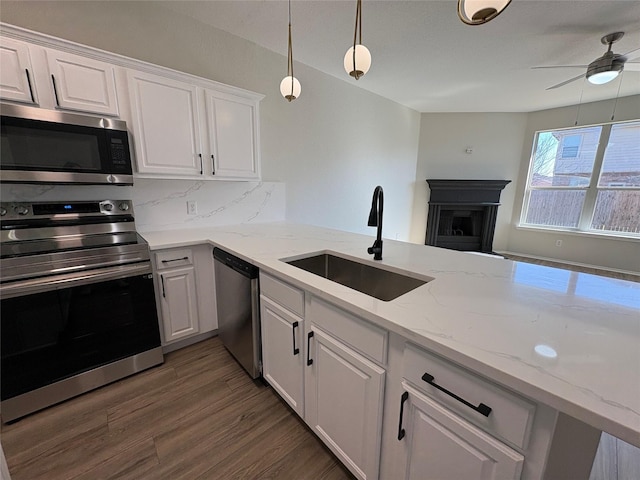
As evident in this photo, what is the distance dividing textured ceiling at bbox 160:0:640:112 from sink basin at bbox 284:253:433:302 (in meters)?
1.99

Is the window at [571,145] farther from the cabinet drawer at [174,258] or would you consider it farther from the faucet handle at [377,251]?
the cabinet drawer at [174,258]

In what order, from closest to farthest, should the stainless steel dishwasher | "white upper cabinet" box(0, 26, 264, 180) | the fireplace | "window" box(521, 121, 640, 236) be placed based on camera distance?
"white upper cabinet" box(0, 26, 264, 180) → the stainless steel dishwasher → "window" box(521, 121, 640, 236) → the fireplace

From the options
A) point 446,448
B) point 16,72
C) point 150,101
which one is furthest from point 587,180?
point 16,72

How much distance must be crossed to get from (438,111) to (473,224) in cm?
240

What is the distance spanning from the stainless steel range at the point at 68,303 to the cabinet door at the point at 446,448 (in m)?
1.69

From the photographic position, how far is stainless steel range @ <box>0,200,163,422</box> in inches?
54.6

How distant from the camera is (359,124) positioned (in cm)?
395

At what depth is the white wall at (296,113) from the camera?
1883mm

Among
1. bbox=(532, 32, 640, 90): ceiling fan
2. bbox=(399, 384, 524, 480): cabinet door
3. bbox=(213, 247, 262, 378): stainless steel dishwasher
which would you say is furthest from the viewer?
bbox=(532, 32, 640, 90): ceiling fan

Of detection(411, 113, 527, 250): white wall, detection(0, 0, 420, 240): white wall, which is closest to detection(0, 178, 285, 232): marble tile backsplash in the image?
detection(0, 0, 420, 240): white wall

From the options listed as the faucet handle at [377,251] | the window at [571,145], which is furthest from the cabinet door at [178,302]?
the window at [571,145]

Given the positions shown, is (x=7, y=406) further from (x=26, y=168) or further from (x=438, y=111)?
(x=438, y=111)

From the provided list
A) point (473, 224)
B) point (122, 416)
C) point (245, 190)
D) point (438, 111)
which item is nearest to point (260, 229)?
point (245, 190)

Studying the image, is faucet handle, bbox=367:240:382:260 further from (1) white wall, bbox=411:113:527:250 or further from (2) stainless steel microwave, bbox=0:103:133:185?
(1) white wall, bbox=411:113:527:250
